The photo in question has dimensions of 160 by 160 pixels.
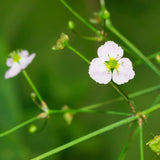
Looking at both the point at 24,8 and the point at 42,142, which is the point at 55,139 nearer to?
the point at 42,142

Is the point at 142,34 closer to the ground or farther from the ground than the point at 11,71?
farther from the ground

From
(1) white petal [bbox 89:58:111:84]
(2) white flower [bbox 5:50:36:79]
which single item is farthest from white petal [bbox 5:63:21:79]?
(1) white petal [bbox 89:58:111:84]

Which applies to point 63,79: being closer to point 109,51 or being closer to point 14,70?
point 14,70

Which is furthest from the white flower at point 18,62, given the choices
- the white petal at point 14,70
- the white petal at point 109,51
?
the white petal at point 109,51

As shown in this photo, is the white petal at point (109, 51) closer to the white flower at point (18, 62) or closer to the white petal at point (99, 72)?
the white petal at point (99, 72)

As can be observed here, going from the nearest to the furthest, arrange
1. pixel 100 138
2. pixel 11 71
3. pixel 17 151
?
1. pixel 11 71
2. pixel 17 151
3. pixel 100 138

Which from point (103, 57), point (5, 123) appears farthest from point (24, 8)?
point (103, 57)
